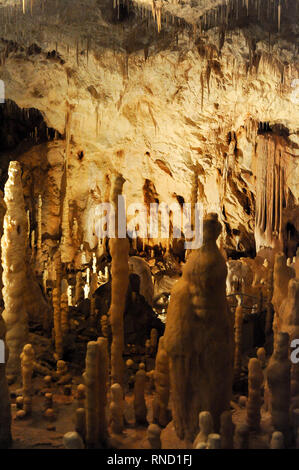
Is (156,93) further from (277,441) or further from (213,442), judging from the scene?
(213,442)

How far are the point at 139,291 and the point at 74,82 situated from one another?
487 centimetres

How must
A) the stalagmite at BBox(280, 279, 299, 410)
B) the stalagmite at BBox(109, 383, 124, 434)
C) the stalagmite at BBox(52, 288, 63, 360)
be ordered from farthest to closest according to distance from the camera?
the stalagmite at BBox(52, 288, 63, 360), the stalagmite at BBox(280, 279, 299, 410), the stalagmite at BBox(109, 383, 124, 434)

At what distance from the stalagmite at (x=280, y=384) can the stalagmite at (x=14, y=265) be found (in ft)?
12.9

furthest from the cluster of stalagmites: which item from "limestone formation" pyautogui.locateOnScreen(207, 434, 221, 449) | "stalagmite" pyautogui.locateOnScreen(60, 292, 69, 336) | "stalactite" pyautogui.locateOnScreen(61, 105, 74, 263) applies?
"stalactite" pyautogui.locateOnScreen(61, 105, 74, 263)

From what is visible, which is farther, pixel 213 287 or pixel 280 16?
pixel 280 16

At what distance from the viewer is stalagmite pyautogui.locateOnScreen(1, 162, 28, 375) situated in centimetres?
701

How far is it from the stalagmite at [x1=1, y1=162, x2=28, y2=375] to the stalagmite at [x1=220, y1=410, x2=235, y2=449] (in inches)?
151

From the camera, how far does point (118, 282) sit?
582 cm

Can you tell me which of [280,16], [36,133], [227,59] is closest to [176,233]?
[36,133]

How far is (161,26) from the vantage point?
950 centimetres

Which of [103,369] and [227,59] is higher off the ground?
[227,59]

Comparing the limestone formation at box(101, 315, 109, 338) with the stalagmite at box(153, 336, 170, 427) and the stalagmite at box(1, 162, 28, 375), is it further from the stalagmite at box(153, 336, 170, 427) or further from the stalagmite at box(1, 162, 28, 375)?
the stalagmite at box(153, 336, 170, 427)

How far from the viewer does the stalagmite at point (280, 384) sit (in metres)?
4.39

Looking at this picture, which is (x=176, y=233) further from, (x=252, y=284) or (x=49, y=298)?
(x=49, y=298)
